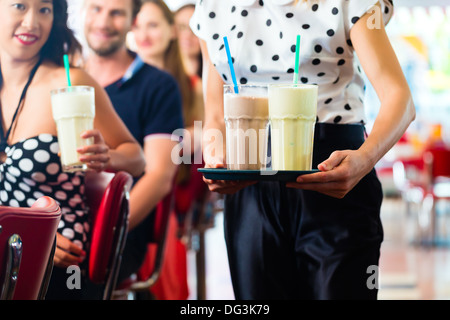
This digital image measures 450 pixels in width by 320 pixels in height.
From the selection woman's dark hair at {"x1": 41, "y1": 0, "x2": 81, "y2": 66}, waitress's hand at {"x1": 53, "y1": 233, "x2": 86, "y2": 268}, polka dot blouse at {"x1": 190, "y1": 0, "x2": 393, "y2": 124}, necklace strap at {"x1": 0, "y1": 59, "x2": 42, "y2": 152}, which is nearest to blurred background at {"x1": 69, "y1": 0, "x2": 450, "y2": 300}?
Result: woman's dark hair at {"x1": 41, "y1": 0, "x2": 81, "y2": 66}

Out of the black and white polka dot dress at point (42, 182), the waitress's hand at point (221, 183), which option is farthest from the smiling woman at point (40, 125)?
the waitress's hand at point (221, 183)

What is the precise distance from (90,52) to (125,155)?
1.73 feet

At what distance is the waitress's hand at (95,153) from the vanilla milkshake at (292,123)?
608 mm

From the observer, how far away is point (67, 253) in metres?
1.77

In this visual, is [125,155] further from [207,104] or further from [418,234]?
[418,234]

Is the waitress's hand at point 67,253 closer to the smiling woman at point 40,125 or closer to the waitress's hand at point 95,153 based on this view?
the smiling woman at point 40,125

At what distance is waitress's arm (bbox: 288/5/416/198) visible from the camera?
47.6 inches

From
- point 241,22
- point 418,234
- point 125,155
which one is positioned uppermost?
point 241,22

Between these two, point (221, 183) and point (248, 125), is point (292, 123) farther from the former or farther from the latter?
point (221, 183)

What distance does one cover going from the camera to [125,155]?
6.70ft

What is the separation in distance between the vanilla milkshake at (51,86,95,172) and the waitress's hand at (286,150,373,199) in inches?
27.0

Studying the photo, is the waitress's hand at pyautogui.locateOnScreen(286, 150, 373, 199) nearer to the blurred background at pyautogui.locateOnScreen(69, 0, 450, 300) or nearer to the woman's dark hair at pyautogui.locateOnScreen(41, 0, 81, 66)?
the woman's dark hair at pyautogui.locateOnScreen(41, 0, 81, 66)

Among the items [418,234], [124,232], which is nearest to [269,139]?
[124,232]

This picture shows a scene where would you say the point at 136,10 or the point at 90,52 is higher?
the point at 136,10
